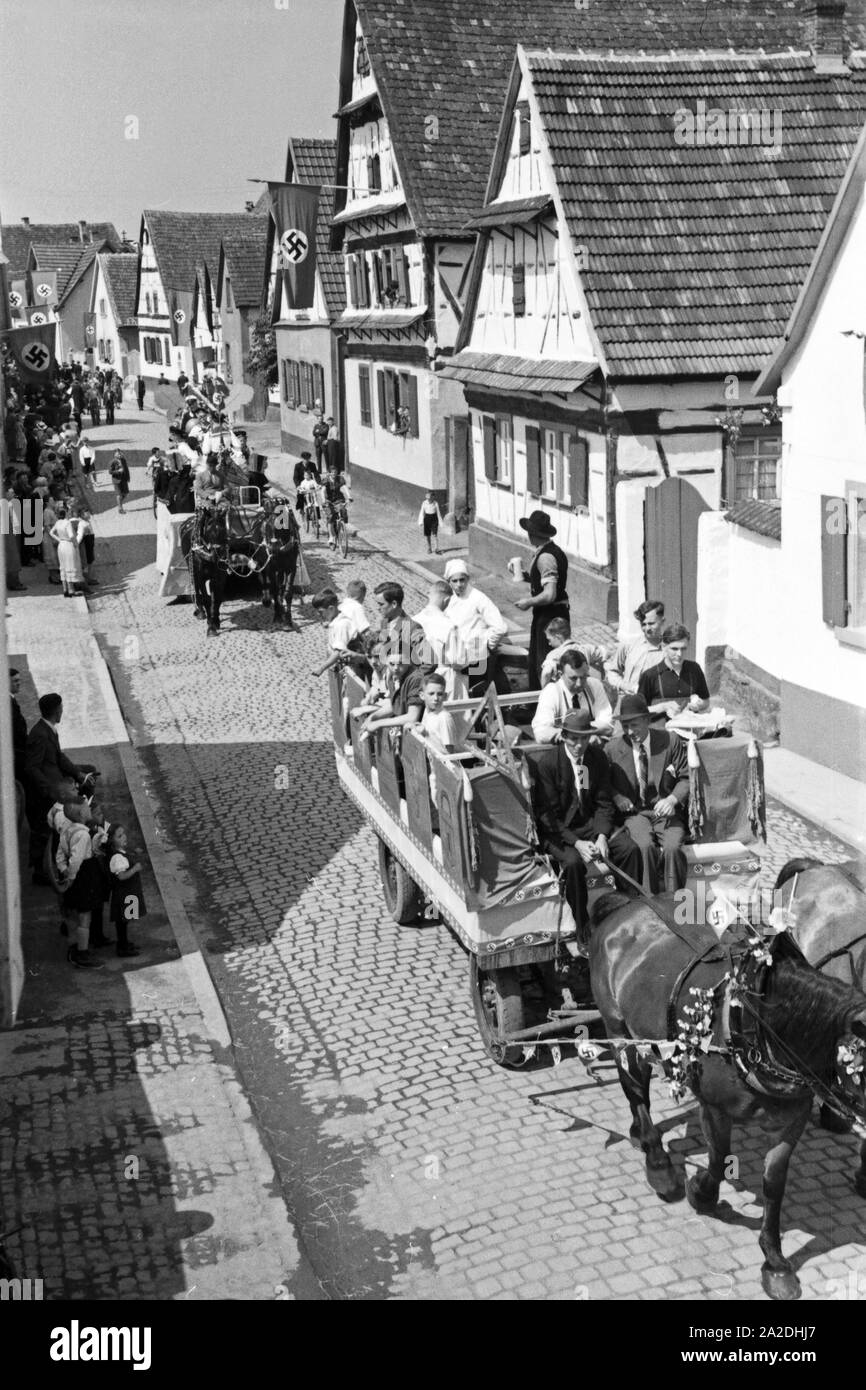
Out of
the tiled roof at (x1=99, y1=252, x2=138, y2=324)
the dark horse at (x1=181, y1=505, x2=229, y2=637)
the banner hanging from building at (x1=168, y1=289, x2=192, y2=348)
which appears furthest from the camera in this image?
the tiled roof at (x1=99, y1=252, x2=138, y2=324)

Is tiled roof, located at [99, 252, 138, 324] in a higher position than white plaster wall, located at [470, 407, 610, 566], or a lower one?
higher

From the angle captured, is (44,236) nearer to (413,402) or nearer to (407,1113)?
(413,402)

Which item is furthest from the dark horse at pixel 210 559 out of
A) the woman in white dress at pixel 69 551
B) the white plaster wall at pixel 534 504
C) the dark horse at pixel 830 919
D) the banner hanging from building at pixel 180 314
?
the banner hanging from building at pixel 180 314

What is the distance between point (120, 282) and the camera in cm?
7875

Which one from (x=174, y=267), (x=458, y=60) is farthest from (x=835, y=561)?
(x=174, y=267)

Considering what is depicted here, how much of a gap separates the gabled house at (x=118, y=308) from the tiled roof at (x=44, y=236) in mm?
10790

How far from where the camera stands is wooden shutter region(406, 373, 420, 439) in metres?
31.3

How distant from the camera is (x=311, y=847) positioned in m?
14.0

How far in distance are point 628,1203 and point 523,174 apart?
18.2 meters

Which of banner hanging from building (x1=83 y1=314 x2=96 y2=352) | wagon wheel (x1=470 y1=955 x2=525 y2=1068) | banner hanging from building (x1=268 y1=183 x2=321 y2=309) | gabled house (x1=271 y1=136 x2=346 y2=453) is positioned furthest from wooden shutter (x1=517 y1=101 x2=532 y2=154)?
banner hanging from building (x1=83 y1=314 x2=96 y2=352)

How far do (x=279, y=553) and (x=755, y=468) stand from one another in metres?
6.64

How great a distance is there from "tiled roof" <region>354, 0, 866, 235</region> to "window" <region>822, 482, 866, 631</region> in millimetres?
16135

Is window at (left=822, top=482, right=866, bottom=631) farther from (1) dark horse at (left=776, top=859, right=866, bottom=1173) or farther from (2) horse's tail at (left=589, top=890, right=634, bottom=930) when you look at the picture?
(2) horse's tail at (left=589, top=890, right=634, bottom=930)

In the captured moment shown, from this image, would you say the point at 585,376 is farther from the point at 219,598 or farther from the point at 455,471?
the point at 455,471
